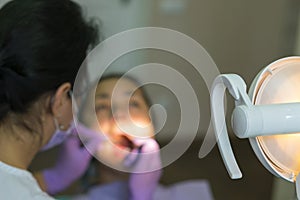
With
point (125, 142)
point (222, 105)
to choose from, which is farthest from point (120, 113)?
point (222, 105)

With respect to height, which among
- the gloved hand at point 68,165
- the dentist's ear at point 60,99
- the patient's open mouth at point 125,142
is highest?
the dentist's ear at point 60,99

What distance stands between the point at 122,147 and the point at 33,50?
Answer: 527mm

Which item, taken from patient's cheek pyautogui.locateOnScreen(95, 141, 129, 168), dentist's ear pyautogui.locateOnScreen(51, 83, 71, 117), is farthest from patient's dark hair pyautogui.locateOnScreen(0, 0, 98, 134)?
patient's cheek pyautogui.locateOnScreen(95, 141, 129, 168)

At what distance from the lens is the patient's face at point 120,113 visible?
49.2 inches

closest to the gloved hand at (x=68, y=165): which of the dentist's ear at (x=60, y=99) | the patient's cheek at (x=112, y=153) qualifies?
the patient's cheek at (x=112, y=153)

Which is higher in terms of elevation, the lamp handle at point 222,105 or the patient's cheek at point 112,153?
the lamp handle at point 222,105

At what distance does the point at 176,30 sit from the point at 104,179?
114 centimetres

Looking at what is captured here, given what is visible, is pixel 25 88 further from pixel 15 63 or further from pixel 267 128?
pixel 267 128

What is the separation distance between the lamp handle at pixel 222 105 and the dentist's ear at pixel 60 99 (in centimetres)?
44

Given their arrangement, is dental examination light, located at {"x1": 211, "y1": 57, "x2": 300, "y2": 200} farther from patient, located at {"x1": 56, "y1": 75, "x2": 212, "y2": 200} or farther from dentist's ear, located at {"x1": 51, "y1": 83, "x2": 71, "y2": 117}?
patient, located at {"x1": 56, "y1": 75, "x2": 212, "y2": 200}

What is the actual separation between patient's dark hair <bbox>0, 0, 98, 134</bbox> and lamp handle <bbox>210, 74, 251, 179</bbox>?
0.41 meters

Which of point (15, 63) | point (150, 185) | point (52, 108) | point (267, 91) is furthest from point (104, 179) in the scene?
point (267, 91)

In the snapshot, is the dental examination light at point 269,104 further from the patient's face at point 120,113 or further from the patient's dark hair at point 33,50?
the patient's face at point 120,113

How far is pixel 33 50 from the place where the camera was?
914 millimetres
